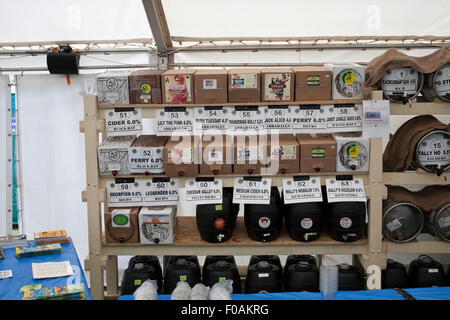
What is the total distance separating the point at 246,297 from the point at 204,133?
137 centimetres

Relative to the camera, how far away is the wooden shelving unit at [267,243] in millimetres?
3662

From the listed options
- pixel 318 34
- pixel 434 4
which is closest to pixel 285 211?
pixel 318 34

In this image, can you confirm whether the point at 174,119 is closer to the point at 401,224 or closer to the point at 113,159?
the point at 113,159

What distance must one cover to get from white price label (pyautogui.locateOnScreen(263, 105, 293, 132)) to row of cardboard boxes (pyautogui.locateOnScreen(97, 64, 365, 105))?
66 mm

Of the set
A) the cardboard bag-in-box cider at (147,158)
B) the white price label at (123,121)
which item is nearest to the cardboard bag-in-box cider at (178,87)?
the white price label at (123,121)

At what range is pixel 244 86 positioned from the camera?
359cm

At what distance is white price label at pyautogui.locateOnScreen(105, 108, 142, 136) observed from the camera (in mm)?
3668

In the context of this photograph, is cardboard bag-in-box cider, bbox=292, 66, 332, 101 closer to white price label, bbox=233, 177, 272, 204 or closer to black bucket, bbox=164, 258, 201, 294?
white price label, bbox=233, 177, 272, 204

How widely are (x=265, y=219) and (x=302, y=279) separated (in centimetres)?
50

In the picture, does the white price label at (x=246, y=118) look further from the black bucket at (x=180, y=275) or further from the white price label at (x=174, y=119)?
the black bucket at (x=180, y=275)

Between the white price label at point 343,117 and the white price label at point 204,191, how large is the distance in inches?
35.8

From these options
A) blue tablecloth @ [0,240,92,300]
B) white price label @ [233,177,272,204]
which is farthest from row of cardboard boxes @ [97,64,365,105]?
blue tablecloth @ [0,240,92,300]

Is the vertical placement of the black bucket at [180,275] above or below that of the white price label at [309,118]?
below


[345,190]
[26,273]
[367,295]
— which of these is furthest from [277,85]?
[26,273]
